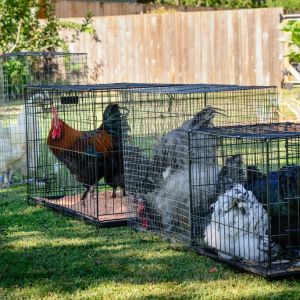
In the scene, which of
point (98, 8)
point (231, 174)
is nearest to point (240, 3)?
point (98, 8)

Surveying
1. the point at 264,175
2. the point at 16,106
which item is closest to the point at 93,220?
the point at 264,175

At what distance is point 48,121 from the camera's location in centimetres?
933

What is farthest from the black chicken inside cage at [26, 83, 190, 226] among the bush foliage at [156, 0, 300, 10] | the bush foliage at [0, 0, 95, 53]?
the bush foliage at [156, 0, 300, 10]

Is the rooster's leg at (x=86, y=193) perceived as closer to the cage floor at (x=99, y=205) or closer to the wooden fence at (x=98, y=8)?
the cage floor at (x=99, y=205)

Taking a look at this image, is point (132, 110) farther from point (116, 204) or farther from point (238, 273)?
point (238, 273)

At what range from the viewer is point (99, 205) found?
8.45m

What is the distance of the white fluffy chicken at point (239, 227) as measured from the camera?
5.91 meters

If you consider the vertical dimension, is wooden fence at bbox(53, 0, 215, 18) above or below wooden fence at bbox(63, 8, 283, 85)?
above

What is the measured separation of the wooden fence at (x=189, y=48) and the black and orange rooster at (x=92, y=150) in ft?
36.4

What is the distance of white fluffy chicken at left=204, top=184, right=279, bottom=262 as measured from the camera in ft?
19.4

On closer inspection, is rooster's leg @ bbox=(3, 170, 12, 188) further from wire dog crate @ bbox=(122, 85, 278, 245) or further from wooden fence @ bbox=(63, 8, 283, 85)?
wooden fence @ bbox=(63, 8, 283, 85)

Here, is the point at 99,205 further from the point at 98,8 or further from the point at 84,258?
the point at 98,8

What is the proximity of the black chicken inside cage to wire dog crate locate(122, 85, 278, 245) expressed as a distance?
0.21 metres

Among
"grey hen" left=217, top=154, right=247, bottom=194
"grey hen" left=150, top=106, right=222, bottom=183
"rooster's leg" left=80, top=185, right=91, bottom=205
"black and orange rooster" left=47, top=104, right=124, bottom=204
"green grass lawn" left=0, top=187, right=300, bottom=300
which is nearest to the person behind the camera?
"green grass lawn" left=0, top=187, right=300, bottom=300
